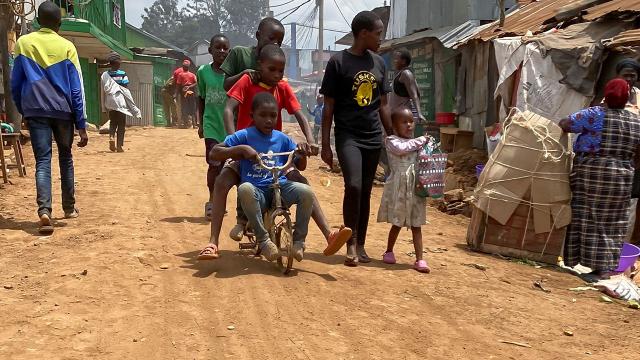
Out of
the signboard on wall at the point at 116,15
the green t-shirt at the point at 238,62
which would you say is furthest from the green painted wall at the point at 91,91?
the green t-shirt at the point at 238,62

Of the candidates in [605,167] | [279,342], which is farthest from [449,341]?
[605,167]

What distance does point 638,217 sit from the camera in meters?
6.91

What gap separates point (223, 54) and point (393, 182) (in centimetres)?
241

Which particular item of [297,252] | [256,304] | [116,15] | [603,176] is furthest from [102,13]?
[256,304]

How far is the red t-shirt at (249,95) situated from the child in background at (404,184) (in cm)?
93

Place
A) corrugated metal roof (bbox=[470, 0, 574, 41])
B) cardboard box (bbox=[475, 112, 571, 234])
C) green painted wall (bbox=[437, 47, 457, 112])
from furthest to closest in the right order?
green painted wall (bbox=[437, 47, 457, 112]) < corrugated metal roof (bbox=[470, 0, 574, 41]) < cardboard box (bbox=[475, 112, 571, 234])

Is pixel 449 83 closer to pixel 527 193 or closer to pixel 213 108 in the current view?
pixel 527 193

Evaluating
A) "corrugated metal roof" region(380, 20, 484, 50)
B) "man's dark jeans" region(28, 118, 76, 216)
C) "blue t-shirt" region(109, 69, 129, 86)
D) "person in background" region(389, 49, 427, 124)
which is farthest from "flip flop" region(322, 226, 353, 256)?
"corrugated metal roof" region(380, 20, 484, 50)

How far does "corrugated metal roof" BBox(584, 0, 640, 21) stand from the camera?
27.6 feet

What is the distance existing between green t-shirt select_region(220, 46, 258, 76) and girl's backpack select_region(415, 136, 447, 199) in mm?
1775

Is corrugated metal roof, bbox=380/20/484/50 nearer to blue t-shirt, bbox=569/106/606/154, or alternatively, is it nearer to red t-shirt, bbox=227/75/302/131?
blue t-shirt, bbox=569/106/606/154

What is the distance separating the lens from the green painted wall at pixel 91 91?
21188 millimetres

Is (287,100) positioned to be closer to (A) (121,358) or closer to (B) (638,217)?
(A) (121,358)

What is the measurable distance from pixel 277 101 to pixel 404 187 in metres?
1.34
